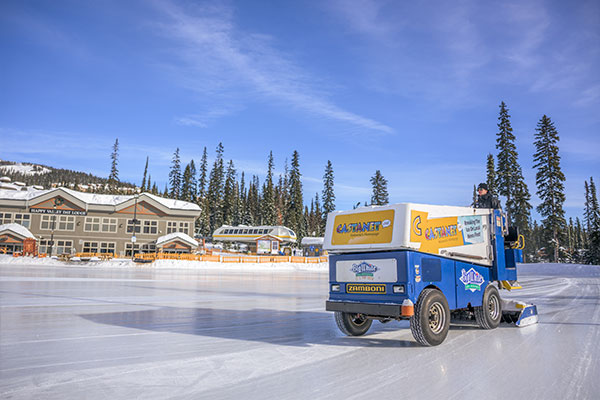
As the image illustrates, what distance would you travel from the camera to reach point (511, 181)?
4984cm

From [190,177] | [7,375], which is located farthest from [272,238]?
[7,375]

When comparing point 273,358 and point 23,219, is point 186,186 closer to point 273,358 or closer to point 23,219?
point 23,219

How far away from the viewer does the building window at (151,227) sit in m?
52.2

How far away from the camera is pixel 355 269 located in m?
6.83

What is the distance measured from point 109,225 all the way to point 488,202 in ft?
173

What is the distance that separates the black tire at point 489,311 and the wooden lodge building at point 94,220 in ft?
149

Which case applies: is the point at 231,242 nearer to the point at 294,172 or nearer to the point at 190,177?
the point at 294,172

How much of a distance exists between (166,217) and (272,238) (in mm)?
16171

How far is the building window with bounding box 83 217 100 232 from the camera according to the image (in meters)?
51.0

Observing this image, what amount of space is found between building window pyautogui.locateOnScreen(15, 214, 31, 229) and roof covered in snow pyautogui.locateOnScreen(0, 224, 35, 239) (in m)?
3.51

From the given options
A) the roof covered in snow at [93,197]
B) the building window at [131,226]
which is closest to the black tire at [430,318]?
the roof covered in snow at [93,197]

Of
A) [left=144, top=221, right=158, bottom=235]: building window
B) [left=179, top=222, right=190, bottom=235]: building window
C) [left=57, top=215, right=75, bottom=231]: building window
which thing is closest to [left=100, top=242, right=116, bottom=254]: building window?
[left=57, top=215, right=75, bottom=231]: building window

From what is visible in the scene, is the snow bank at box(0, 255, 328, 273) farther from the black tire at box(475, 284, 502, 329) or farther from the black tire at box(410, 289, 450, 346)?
the black tire at box(410, 289, 450, 346)

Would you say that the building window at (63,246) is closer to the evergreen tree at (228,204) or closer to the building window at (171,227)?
the building window at (171,227)
